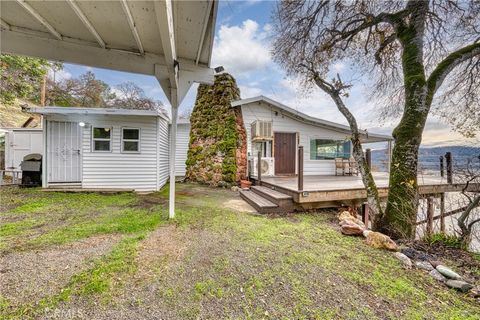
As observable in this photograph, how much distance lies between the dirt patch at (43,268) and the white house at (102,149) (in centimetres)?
500

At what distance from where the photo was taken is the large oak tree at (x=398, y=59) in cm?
417

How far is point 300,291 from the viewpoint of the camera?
213 cm

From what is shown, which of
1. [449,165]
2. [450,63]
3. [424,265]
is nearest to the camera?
[424,265]

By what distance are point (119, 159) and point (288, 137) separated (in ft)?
22.8

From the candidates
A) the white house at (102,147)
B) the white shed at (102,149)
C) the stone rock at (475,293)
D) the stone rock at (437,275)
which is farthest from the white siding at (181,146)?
the stone rock at (475,293)

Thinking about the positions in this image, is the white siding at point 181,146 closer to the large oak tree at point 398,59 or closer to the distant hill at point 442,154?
the large oak tree at point 398,59

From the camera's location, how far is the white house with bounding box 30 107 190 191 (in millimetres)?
7438

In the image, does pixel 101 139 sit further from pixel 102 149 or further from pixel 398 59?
pixel 398 59

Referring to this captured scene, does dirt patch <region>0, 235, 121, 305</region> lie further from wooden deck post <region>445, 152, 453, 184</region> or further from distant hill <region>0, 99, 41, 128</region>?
distant hill <region>0, 99, 41, 128</region>

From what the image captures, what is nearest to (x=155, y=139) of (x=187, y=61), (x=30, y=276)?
(x=187, y=61)

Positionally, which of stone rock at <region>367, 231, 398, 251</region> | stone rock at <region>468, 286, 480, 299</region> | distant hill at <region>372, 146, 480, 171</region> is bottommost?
stone rock at <region>468, 286, 480, 299</region>

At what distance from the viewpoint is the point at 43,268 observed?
2.33 metres

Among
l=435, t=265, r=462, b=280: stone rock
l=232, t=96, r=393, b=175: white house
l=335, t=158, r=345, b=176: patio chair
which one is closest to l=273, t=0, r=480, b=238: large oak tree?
l=435, t=265, r=462, b=280: stone rock

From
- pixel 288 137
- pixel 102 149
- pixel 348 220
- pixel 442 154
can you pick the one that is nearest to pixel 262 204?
pixel 348 220
